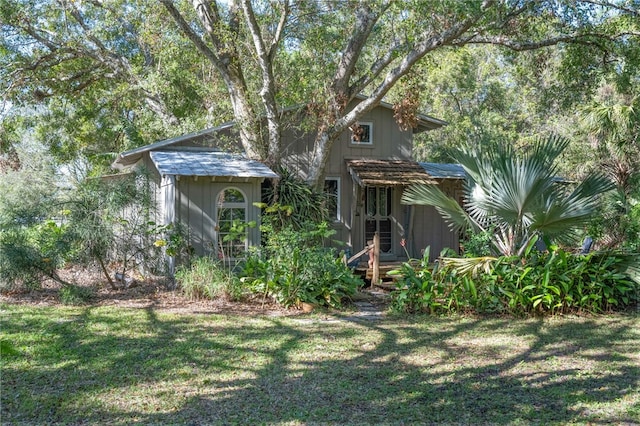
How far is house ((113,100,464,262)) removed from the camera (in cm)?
1145

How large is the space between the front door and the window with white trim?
82cm

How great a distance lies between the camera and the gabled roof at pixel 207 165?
437 inches

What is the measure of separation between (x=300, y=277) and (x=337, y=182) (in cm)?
574

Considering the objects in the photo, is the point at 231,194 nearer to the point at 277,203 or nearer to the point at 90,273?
the point at 277,203

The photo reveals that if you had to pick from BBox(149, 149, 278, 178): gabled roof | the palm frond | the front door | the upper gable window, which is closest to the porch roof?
the upper gable window

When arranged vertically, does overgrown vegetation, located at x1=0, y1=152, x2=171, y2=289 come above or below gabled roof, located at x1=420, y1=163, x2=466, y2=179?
below

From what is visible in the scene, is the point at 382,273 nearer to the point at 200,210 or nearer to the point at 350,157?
the point at 200,210

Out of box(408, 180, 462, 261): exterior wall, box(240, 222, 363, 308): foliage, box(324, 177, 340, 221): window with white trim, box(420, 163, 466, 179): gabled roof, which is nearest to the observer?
box(240, 222, 363, 308): foliage

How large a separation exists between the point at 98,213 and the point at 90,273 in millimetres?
1487

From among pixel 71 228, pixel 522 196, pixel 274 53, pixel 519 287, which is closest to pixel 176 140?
pixel 274 53

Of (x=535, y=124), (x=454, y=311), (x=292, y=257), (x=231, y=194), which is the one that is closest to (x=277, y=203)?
(x=231, y=194)

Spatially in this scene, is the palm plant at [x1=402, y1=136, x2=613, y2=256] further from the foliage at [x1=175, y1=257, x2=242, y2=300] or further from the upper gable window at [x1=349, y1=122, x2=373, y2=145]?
the upper gable window at [x1=349, y1=122, x2=373, y2=145]

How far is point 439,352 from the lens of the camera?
6711 millimetres

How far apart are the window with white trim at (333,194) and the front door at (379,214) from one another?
0.82 metres
